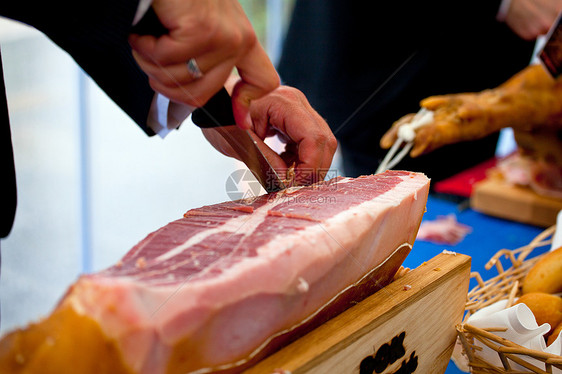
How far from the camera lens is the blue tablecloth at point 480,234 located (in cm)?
184

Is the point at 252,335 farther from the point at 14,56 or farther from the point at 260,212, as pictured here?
the point at 14,56

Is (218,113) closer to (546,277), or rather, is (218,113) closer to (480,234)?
(546,277)

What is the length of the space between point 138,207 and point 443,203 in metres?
2.01

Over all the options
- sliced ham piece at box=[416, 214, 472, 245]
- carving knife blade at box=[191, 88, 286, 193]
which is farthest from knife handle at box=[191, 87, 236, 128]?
sliced ham piece at box=[416, 214, 472, 245]

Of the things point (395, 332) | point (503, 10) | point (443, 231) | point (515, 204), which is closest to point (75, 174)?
point (443, 231)

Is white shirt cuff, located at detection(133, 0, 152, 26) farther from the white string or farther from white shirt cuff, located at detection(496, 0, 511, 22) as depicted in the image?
white shirt cuff, located at detection(496, 0, 511, 22)

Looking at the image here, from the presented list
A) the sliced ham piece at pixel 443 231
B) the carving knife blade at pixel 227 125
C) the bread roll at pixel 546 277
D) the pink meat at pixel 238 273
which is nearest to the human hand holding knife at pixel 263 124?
the carving knife blade at pixel 227 125

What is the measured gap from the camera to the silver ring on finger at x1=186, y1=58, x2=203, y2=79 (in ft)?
2.39

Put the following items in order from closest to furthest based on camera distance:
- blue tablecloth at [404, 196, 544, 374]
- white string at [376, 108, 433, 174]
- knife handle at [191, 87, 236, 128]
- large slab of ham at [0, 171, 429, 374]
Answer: large slab of ham at [0, 171, 429, 374] → knife handle at [191, 87, 236, 128] → white string at [376, 108, 433, 174] → blue tablecloth at [404, 196, 544, 374]

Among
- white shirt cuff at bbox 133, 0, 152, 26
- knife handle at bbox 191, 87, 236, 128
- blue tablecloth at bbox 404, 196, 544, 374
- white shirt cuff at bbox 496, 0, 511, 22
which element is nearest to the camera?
white shirt cuff at bbox 133, 0, 152, 26

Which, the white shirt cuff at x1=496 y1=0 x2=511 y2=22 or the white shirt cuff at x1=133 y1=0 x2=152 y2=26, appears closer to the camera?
the white shirt cuff at x1=133 y1=0 x2=152 y2=26

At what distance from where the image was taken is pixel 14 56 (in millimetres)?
2229

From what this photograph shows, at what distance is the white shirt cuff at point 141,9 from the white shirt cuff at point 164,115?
206 mm

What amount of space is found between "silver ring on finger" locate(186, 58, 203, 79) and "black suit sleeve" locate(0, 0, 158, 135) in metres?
0.11
